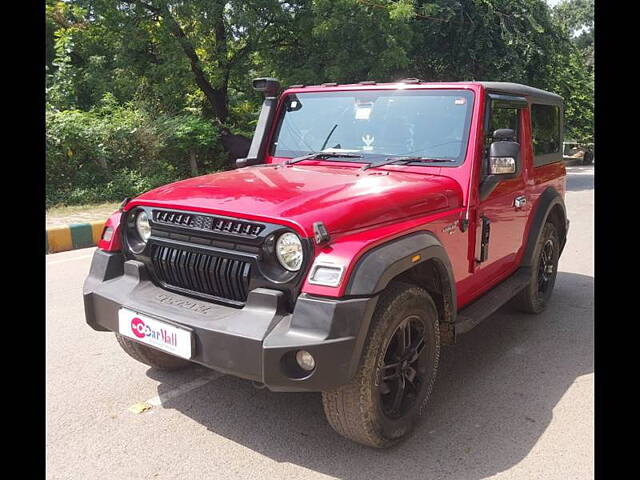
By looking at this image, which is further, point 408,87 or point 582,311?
point 582,311

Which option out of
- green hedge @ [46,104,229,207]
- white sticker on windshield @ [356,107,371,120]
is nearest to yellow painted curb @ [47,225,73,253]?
green hedge @ [46,104,229,207]

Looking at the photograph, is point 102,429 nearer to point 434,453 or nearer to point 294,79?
point 434,453

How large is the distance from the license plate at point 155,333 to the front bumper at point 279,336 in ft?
0.13

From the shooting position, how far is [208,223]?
301cm

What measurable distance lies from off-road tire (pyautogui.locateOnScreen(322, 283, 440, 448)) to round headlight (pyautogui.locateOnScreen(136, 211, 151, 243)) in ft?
4.60

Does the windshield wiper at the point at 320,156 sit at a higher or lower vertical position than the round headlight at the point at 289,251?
higher

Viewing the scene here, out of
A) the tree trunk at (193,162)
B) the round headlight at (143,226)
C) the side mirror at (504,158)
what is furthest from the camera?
the tree trunk at (193,162)

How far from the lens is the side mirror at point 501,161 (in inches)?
139

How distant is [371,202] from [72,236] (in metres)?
6.17

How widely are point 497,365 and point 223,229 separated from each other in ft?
7.65

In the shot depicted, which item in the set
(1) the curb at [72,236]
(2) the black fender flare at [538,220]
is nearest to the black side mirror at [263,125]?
(2) the black fender flare at [538,220]

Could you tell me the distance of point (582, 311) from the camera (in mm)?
5387

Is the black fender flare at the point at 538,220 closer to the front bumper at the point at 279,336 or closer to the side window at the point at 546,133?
the side window at the point at 546,133
